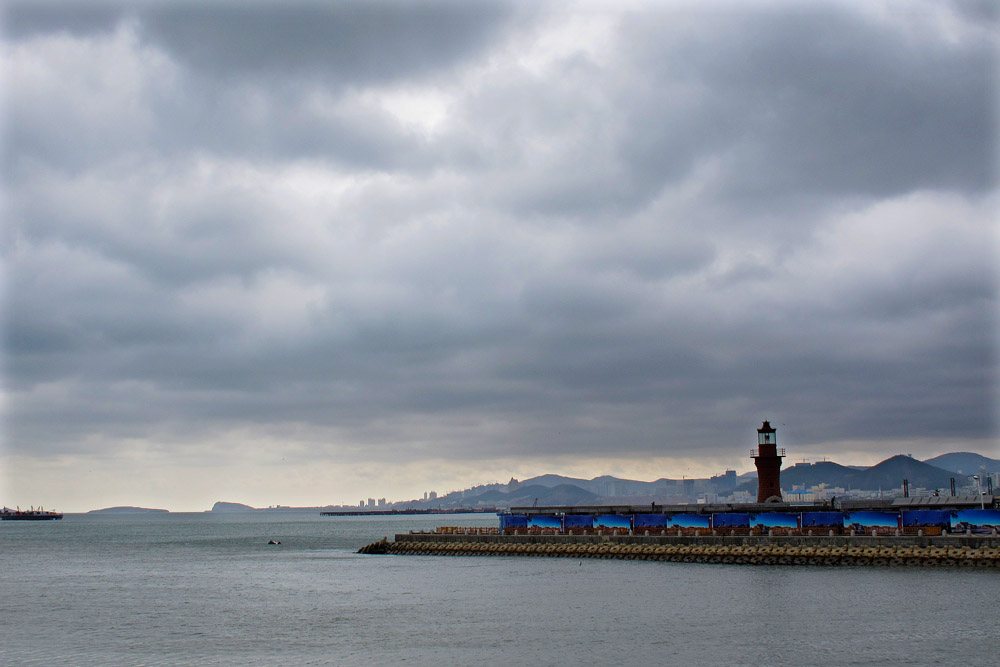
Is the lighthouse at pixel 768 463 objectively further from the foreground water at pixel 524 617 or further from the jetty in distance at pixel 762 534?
the foreground water at pixel 524 617

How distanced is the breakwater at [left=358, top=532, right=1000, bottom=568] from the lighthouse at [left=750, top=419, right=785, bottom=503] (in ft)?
73.2

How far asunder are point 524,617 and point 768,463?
179ft

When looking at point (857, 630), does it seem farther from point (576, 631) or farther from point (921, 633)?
point (576, 631)

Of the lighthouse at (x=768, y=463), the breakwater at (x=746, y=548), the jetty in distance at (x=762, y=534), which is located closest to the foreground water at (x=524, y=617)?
the breakwater at (x=746, y=548)

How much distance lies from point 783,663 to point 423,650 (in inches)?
620

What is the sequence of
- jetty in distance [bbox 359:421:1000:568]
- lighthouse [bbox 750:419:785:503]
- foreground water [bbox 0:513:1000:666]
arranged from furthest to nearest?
1. lighthouse [bbox 750:419:785:503]
2. jetty in distance [bbox 359:421:1000:568]
3. foreground water [bbox 0:513:1000:666]

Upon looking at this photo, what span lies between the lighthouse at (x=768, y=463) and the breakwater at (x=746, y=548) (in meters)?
22.3

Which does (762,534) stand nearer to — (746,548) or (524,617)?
(746,548)

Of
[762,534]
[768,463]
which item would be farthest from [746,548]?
[768,463]

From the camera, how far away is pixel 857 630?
1667 inches

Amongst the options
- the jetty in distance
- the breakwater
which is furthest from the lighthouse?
the breakwater

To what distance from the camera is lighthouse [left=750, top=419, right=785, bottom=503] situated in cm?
9688

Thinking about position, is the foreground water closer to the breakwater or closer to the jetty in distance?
the breakwater

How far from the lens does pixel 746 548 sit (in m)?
72.8
